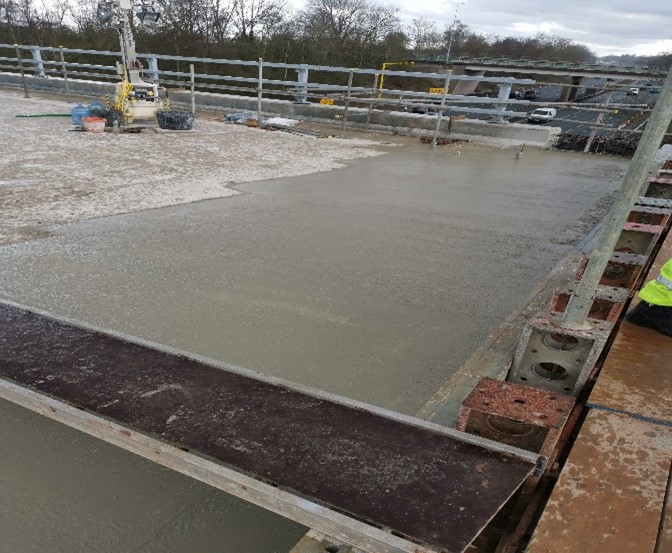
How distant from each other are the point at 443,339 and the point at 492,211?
3.26 metres

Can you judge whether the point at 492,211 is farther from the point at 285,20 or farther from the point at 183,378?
the point at 285,20

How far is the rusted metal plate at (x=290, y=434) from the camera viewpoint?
1.45 m

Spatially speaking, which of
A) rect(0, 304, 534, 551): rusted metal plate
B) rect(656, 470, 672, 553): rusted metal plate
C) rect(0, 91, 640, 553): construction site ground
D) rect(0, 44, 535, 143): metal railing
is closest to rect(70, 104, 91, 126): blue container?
rect(0, 91, 640, 553): construction site ground

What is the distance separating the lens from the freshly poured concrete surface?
68.5 inches

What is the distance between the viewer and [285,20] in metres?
37.5

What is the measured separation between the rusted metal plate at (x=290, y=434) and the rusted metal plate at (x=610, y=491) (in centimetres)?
16

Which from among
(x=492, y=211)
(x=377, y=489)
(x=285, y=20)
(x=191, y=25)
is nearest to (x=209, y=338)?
(x=377, y=489)

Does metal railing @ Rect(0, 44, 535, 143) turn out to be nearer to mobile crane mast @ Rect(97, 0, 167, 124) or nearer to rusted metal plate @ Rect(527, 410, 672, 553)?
mobile crane mast @ Rect(97, 0, 167, 124)

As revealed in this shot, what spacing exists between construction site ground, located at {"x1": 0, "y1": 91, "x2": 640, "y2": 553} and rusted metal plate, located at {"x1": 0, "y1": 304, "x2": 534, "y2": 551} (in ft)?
0.87

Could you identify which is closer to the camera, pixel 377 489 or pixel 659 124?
pixel 377 489

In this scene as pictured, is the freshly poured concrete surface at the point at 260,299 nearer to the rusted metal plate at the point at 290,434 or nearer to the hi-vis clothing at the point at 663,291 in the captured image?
the rusted metal plate at the point at 290,434

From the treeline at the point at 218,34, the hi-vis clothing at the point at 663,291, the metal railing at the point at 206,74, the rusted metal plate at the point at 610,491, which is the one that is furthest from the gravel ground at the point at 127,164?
the treeline at the point at 218,34

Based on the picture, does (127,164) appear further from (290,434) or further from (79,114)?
(290,434)

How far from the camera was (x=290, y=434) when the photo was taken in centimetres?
175
